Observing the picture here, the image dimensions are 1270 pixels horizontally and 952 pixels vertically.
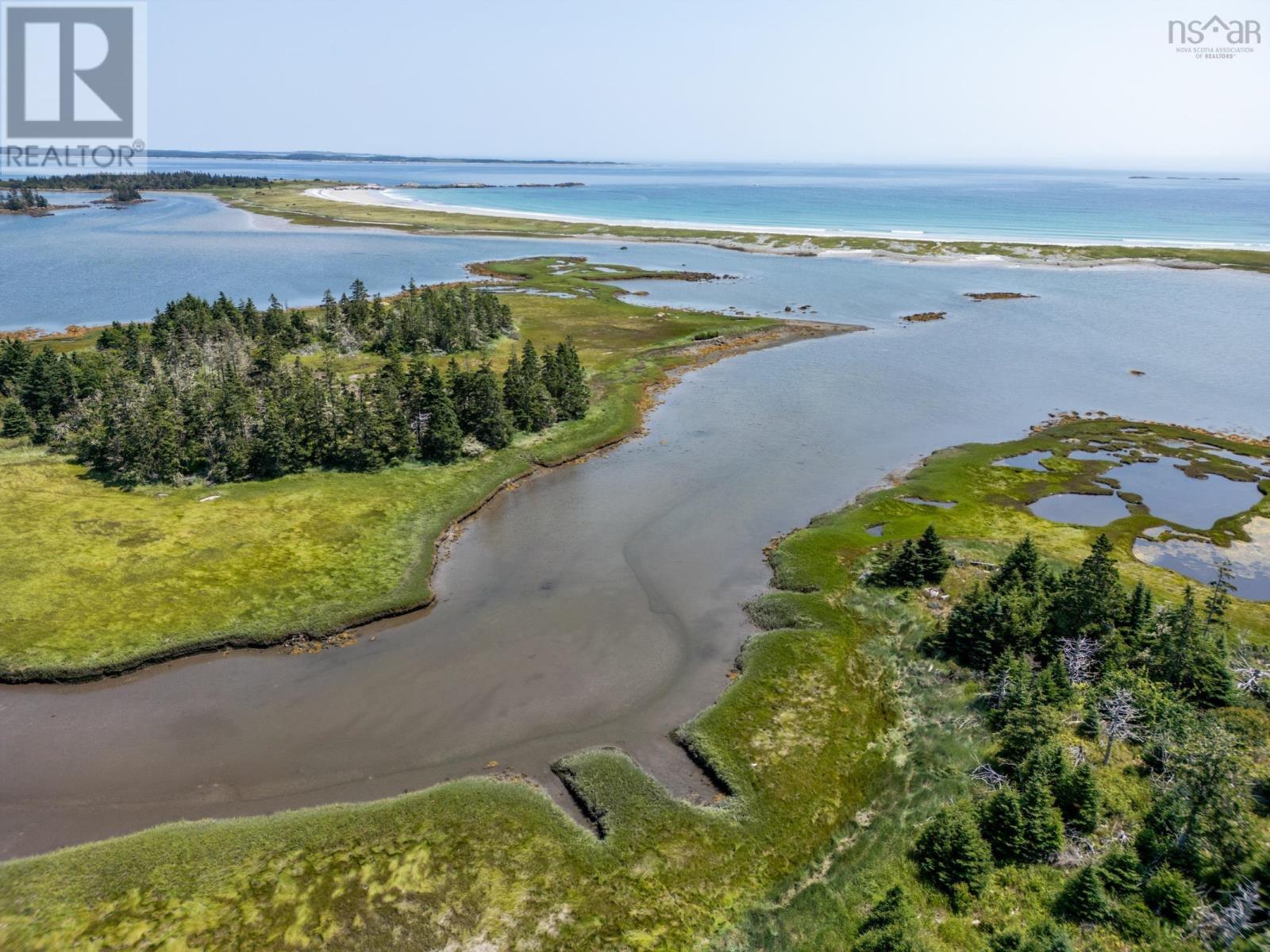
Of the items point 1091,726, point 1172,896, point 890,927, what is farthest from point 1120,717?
point 890,927

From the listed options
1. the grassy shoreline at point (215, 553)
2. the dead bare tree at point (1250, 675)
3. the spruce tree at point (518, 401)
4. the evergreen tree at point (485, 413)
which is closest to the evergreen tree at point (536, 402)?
the spruce tree at point (518, 401)

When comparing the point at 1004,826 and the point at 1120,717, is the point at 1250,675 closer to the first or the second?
the point at 1120,717

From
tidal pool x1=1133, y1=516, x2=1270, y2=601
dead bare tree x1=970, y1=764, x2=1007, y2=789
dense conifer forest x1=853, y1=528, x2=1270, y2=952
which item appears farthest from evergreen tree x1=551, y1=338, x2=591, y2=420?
dead bare tree x1=970, y1=764, x2=1007, y2=789

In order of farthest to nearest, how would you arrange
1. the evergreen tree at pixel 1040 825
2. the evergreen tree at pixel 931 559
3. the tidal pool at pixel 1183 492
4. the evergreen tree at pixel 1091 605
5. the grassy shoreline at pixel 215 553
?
the tidal pool at pixel 1183 492, the evergreen tree at pixel 931 559, the grassy shoreline at pixel 215 553, the evergreen tree at pixel 1091 605, the evergreen tree at pixel 1040 825

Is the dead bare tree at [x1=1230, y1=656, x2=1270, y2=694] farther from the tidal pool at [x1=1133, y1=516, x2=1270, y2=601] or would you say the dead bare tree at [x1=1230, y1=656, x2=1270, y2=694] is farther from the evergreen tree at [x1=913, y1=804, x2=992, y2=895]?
the evergreen tree at [x1=913, y1=804, x2=992, y2=895]

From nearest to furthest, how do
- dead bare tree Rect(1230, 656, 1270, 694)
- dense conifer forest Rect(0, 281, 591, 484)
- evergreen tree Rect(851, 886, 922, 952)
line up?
evergreen tree Rect(851, 886, 922, 952) < dead bare tree Rect(1230, 656, 1270, 694) < dense conifer forest Rect(0, 281, 591, 484)

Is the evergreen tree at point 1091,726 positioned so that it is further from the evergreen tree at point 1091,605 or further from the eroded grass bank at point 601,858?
the evergreen tree at point 1091,605
